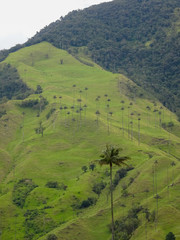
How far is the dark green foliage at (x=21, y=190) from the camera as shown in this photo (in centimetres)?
12973

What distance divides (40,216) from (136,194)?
97.6ft

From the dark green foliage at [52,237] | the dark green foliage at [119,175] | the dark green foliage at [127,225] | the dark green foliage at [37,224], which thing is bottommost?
the dark green foliage at [37,224]

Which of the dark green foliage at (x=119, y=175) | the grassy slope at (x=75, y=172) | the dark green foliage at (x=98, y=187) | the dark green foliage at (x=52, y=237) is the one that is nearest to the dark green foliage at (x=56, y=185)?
the grassy slope at (x=75, y=172)

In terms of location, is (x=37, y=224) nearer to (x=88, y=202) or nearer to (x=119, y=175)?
(x=88, y=202)

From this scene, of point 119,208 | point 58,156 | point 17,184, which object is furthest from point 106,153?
point 58,156

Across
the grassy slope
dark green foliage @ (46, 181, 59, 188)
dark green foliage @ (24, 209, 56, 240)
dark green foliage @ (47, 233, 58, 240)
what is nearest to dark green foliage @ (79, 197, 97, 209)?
the grassy slope

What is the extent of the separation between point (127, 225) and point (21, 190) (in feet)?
153

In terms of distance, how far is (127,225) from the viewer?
103 m

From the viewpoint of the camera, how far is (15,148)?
173 m

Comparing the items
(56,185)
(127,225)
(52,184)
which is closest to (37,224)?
(56,185)

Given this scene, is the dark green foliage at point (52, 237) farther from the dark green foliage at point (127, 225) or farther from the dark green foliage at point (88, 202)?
the dark green foliage at point (88, 202)

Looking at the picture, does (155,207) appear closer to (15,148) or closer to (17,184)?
(17,184)

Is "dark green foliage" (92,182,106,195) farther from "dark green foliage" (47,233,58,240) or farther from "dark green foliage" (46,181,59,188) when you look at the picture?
"dark green foliage" (47,233,58,240)

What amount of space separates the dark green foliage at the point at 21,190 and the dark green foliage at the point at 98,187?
2123 centimetres
